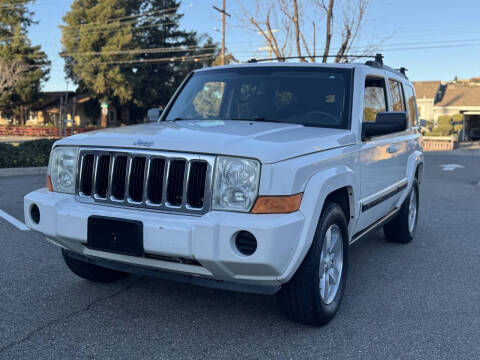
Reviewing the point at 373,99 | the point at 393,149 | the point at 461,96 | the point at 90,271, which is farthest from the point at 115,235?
the point at 461,96

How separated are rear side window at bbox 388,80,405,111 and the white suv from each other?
102 cm

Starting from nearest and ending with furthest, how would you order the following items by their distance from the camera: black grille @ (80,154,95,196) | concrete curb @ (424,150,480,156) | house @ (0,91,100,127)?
black grille @ (80,154,95,196), concrete curb @ (424,150,480,156), house @ (0,91,100,127)

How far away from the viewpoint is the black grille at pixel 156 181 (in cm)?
311

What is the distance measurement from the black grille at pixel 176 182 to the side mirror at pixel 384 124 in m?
1.72

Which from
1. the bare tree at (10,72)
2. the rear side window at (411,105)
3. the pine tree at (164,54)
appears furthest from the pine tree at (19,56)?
the rear side window at (411,105)

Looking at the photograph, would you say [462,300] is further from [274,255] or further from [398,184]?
[274,255]

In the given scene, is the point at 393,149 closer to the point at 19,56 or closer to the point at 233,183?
the point at 233,183

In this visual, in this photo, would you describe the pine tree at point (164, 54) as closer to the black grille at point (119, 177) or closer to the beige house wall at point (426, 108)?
the beige house wall at point (426, 108)

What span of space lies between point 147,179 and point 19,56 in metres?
49.0

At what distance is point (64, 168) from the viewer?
11.6ft

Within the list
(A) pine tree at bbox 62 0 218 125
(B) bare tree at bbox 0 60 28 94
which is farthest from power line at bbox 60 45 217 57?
(B) bare tree at bbox 0 60 28 94

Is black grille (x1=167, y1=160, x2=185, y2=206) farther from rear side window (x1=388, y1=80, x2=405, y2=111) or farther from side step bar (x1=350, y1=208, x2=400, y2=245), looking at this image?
rear side window (x1=388, y1=80, x2=405, y2=111)

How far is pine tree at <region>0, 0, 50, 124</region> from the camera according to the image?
46.8 metres

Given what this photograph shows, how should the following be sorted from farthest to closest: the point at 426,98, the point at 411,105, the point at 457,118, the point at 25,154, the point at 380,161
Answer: the point at 426,98
the point at 457,118
the point at 25,154
the point at 411,105
the point at 380,161
